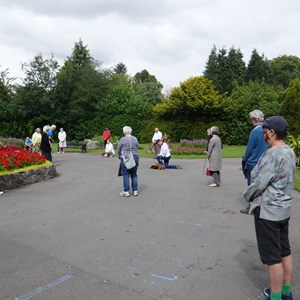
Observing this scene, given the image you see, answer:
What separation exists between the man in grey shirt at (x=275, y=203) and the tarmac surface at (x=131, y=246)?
1.49 feet

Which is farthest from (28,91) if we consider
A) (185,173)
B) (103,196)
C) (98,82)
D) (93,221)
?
(93,221)

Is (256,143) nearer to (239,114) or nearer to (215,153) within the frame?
(215,153)

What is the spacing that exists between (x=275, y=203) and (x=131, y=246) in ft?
8.09

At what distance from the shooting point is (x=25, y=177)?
34.7 feet

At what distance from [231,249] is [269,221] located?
1820mm

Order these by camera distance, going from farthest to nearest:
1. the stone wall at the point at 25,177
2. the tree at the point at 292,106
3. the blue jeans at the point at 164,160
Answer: the tree at the point at 292,106 < the blue jeans at the point at 164,160 < the stone wall at the point at 25,177

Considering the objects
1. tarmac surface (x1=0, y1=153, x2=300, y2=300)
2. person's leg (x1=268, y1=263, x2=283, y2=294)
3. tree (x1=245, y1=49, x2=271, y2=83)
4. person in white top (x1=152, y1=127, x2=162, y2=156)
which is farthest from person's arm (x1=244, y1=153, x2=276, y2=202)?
tree (x1=245, y1=49, x2=271, y2=83)

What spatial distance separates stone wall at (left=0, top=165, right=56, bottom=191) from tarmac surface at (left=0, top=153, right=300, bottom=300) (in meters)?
0.54

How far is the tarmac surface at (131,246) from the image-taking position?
378 cm

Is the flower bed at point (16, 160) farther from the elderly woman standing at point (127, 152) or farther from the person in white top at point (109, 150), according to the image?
the person in white top at point (109, 150)

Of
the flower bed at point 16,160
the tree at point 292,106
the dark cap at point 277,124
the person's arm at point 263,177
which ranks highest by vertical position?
the tree at point 292,106

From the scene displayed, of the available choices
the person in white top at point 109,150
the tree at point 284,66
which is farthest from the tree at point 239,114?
the tree at point 284,66

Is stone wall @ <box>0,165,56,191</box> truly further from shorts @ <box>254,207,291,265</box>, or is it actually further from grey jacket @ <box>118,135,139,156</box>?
shorts @ <box>254,207,291,265</box>

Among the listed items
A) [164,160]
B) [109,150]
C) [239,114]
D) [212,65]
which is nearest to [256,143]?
[164,160]
